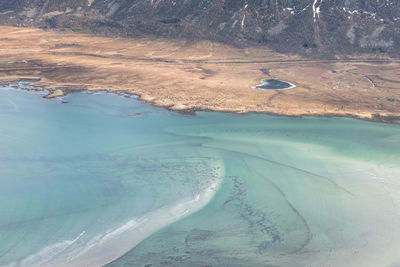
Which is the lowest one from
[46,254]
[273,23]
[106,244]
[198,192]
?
[46,254]

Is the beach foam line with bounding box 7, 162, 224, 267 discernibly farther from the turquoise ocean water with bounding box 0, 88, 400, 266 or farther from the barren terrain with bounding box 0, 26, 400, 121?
the barren terrain with bounding box 0, 26, 400, 121

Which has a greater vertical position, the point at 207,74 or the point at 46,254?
the point at 207,74

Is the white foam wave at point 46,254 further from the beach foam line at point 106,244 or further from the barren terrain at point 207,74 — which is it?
the barren terrain at point 207,74

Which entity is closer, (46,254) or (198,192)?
(46,254)

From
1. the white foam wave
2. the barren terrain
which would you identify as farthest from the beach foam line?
the barren terrain

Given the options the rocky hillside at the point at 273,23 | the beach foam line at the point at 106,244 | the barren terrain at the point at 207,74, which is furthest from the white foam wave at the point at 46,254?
the rocky hillside at the point at 273,23

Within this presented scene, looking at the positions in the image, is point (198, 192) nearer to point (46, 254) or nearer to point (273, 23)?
point (46, 254)

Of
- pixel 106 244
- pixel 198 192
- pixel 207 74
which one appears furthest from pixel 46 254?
pixel 207 74

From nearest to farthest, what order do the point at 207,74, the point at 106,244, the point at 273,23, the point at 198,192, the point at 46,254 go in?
the point at 46,254 < the point at 106,244 < the point at 198,192 < the point at 207,74 < the point at 273,23
